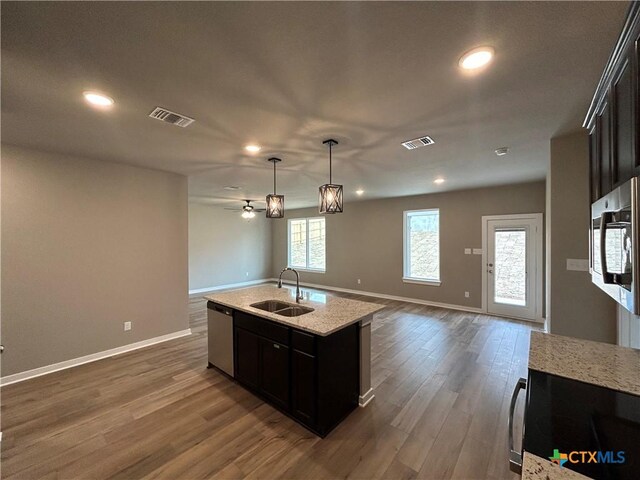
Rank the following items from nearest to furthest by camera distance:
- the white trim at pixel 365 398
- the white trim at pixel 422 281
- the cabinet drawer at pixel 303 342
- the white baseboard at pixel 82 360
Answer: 1. the cabinet drawer at pixel 303 342
2. the white trim at pixel 365 398
3. the white baseboard at pixel 82 360
4. the white trim at pixel 422 281

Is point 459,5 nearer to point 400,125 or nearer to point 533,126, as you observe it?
point 400,125

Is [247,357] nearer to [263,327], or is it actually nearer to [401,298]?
[263,327]

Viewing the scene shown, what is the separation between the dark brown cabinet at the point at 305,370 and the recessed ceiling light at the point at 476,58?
2.15 m

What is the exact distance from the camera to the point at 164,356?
3645mm

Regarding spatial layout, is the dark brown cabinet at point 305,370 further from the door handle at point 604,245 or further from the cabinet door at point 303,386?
the door handle at point 604,245

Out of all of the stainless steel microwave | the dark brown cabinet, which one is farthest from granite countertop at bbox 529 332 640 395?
the dark brown cabinet

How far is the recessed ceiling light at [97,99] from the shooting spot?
75.6 inches

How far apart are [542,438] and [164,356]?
412 cm

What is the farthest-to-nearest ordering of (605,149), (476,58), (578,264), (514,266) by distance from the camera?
(514,266) → (578,264) → (476,58) → (605,149)

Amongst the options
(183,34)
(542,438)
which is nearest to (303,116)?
(183,34)

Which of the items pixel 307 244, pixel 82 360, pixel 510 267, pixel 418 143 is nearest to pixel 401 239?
pixel 510 267

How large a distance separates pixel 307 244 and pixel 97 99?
735 centimetres

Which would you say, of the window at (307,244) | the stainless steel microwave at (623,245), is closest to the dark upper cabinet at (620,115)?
the stainless steel microwave at (623,245)

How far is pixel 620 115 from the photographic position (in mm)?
1169
